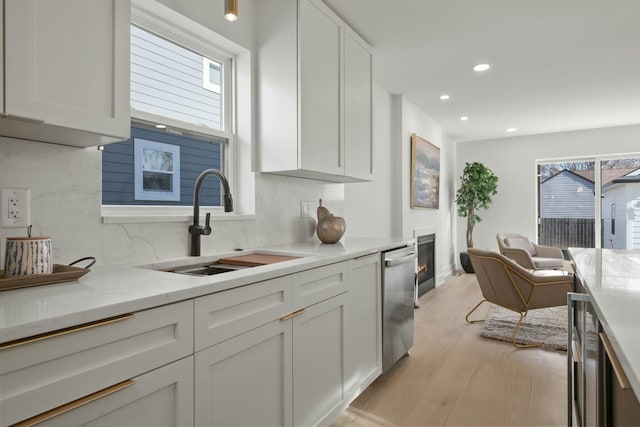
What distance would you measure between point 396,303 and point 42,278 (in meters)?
2.01

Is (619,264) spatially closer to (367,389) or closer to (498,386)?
(498,386)

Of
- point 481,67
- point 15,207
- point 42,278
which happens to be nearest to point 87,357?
point 42,278

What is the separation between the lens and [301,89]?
2162 millimetres

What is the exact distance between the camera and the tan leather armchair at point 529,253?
500 cm

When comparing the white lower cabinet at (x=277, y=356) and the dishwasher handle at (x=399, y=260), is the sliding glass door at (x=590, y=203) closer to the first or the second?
the dishwasher handle at (x=399, y=260)

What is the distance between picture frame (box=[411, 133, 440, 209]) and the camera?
4680 mm

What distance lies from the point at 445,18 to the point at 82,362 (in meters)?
2.84

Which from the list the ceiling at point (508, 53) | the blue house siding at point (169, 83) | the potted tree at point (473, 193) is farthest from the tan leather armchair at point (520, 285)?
the potted tree at point (473, 193)

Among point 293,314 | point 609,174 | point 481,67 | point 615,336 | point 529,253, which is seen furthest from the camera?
point 609,174

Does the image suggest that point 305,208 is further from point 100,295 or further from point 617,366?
point 617,366

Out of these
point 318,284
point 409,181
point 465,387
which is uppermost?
point 409,181

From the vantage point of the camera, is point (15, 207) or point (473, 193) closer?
point (15, 207)

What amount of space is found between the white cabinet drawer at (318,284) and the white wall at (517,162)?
588 centimetres

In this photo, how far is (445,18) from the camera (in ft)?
8.55
